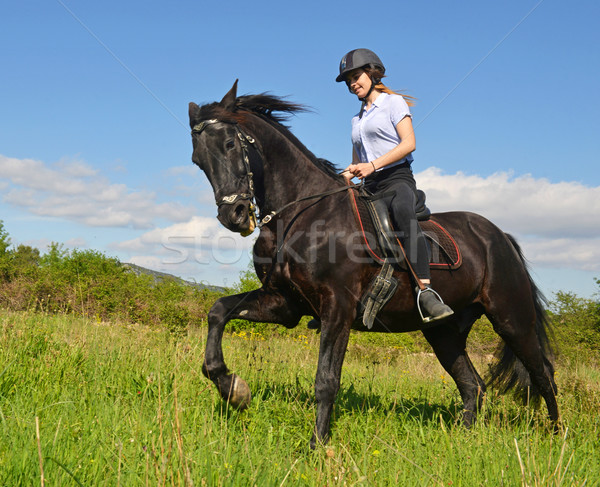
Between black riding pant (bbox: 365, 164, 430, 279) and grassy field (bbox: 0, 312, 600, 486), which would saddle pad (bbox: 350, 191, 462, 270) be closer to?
black riding pant (bbox: 365, 164, 430, 279)

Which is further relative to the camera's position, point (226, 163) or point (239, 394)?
point (226, 163)

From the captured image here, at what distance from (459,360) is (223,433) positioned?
10.9 feet

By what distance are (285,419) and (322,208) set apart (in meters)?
1.98

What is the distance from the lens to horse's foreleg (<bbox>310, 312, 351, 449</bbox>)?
4020 mm

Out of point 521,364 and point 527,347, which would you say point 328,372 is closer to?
point 527,347

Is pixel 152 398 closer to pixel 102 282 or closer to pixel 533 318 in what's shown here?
pixel 533 318

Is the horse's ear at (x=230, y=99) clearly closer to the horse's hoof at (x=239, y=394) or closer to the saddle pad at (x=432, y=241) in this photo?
the saddle pad at (x=432, y=241)

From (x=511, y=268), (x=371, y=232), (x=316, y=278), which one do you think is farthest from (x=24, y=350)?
(x=511, y=268)

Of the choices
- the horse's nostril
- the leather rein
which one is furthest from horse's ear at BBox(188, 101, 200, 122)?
the horse's nostril

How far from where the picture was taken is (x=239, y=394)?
4.20 m

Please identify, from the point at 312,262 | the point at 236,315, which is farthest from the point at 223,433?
the point at 312,262

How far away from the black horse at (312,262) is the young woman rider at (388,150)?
254 mm

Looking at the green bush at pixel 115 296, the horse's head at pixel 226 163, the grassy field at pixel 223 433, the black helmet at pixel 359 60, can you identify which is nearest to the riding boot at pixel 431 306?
the grassy field at pixel 223 433

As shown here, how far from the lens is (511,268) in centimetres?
566
